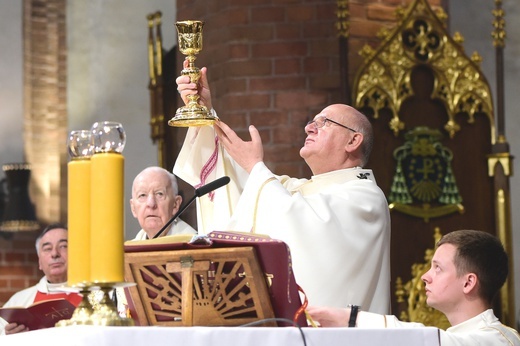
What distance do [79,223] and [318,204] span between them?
1.98 m

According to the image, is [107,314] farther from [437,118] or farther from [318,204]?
[437,118]

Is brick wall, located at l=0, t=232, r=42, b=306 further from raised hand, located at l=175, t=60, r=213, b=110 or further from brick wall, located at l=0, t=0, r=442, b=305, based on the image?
raised hand, located at l=175, t=60, r=213, b=110

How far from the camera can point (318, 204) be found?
4.41 metres

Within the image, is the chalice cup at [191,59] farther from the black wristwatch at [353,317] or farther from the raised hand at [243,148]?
the black wristwatch at [353,317]

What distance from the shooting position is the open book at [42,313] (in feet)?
12.5

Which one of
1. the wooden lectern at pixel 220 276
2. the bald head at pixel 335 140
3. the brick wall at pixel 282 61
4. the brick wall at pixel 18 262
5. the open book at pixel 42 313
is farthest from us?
the brick wall at pixel 18 262

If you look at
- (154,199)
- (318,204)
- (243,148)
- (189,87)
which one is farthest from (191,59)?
(154,199)

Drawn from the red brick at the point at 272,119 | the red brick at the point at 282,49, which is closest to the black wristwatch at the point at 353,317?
the red brick at the point at 272,119

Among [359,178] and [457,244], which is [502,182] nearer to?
[359,178]

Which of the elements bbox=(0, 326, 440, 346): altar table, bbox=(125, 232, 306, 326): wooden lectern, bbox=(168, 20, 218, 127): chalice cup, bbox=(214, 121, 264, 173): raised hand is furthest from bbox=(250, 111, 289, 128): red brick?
bbox=(0, 326, 440, 346): altar table

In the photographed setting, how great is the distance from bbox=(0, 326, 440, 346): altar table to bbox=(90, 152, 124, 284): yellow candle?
12 cm

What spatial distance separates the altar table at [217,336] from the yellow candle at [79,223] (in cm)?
12

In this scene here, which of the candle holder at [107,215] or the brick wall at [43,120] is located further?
the brick wall at [43,120]

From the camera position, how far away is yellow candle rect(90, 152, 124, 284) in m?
2.48
